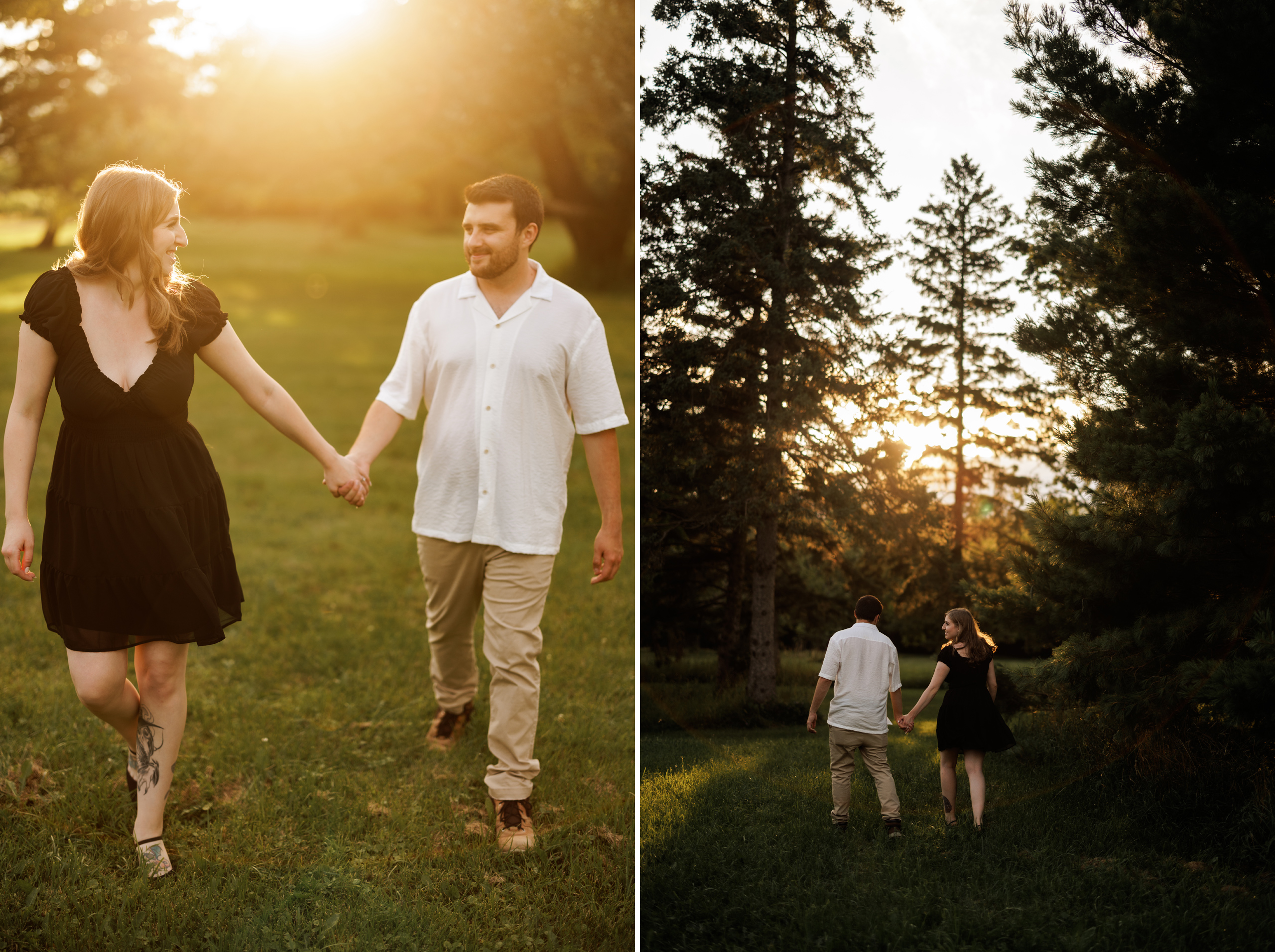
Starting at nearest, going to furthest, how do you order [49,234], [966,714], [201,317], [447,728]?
[201,317], [966,714], [447,728], [49,234]

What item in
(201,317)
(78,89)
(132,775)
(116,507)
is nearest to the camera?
(116,507)

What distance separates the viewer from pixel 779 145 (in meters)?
4.53

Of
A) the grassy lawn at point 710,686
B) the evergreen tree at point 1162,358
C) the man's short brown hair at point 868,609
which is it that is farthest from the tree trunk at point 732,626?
the evergreen tree at point 1162,358

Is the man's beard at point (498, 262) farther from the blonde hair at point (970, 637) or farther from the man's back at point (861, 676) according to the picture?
the blonde hair at point (970, 637)

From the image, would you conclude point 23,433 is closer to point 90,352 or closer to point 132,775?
point 90,352

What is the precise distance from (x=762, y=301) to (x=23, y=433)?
3.09 metres

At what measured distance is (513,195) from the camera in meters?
3.92

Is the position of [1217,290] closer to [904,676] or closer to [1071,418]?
[1071,418]

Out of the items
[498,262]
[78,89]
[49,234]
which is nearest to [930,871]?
[498,262]

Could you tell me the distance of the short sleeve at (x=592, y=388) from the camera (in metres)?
4.09

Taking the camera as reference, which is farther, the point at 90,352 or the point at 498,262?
the point at 498,262

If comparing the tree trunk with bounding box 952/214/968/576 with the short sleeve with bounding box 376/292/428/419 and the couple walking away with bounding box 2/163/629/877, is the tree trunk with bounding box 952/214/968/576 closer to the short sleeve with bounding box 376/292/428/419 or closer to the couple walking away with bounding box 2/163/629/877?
the couple walking away with bounding box 2/163/629/877

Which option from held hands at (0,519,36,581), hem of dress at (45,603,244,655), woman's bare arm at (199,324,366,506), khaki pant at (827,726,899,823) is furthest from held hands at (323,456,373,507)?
khaki pant at (827,726,899,823)

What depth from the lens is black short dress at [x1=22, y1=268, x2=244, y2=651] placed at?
3.29 meters
